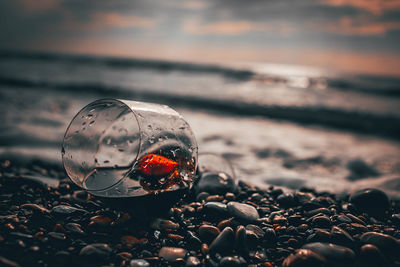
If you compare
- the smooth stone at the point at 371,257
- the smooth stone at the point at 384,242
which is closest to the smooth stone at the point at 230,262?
the smooth stone at the point at 371,257

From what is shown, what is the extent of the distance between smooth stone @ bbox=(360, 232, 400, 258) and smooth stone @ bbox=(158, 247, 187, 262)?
118 cm

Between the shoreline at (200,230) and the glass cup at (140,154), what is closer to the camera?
the shoreline at (200,230)

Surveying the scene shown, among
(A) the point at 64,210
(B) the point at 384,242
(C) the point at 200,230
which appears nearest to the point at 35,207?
(A) the point at 64,210

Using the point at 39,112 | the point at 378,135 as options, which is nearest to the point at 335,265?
the point at 378,135

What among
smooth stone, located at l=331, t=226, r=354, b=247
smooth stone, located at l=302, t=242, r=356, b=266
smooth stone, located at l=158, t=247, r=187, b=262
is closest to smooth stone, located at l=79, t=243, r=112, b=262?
smooth stone, located at l=158, t=247, r=187, b=262

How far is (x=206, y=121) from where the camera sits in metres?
7.01

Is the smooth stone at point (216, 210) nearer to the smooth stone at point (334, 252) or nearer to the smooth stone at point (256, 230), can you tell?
the smooth stone at point (256, 230)

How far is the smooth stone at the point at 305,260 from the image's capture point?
1578 mm

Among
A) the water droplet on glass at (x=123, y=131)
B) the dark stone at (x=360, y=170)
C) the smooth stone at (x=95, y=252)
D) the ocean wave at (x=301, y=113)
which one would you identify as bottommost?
the dark stone at (x=360, y=170)

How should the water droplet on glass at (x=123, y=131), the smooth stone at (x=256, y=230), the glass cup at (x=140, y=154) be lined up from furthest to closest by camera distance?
the water droplet on glass at (x=123, y=131)
the smooth stone at (x=256, y=230)
the glass cup at (x=140, y=154)

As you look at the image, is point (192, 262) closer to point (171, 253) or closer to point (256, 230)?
point (171, 253)

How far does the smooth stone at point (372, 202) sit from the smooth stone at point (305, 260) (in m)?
1.04

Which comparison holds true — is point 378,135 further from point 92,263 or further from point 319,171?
point 92,263

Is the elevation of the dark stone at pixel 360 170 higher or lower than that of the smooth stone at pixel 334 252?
lower
